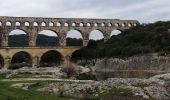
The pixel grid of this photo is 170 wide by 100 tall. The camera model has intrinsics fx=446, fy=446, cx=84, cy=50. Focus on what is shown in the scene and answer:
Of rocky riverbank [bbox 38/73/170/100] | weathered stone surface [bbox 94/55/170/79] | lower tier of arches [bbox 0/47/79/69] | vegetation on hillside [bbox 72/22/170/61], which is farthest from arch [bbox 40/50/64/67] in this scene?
A: rocky riverbank [bbox 38/73/170/100]

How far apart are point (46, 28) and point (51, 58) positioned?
1002 cm

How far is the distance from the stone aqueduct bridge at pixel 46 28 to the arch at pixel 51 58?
1485 mm

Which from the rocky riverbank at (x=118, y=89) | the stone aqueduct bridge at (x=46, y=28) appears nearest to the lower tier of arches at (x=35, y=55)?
the stone aqueduct bridge at (x=46, y=28)

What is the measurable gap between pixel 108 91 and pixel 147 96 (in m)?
2.66

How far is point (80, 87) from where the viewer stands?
3241cm

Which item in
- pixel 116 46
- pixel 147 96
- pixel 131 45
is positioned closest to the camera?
pixel 147 96

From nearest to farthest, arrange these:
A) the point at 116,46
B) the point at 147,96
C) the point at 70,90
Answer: the point at 147,96 < the point at 70,90 < the point at 116,46

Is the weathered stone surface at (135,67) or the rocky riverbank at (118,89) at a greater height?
the weathered stone surface at (135,67)

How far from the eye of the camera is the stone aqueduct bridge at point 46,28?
110 metres

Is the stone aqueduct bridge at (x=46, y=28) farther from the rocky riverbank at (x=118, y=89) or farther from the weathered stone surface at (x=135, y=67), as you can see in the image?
the rocky riverbank at (x=118, y=89)

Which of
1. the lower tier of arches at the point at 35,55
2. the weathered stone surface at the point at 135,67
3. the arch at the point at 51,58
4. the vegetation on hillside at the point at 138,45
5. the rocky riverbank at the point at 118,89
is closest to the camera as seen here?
the rocky riverbank at the point at 118,89

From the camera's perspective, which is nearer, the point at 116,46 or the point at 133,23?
the point at 116,46

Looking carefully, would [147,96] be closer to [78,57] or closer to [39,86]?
[39,86]

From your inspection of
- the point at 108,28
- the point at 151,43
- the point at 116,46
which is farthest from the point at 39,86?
the point at 108,28
